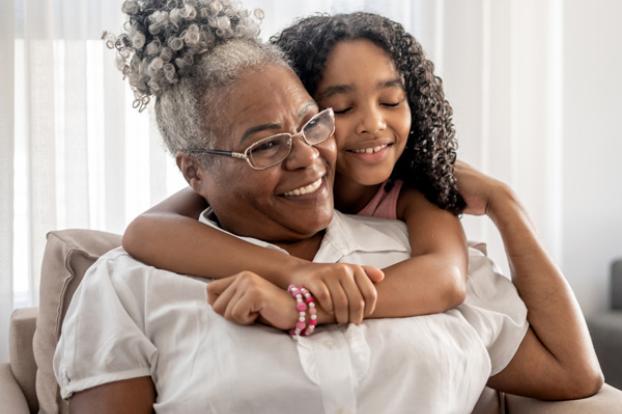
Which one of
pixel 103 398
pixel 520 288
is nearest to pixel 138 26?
pixel 103 398

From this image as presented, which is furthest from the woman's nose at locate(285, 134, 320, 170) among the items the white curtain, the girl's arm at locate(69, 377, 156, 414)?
the white curtain

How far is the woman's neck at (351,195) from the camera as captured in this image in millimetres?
1883

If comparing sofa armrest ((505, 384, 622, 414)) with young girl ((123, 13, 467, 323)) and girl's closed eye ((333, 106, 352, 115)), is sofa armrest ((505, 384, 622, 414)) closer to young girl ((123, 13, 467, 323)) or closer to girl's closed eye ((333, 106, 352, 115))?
young girl ((123, 13, 467, 323))

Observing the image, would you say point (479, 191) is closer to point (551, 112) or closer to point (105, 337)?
point (105, 337)

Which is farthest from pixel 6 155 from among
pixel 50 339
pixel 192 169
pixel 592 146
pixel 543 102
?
pixel 592 146

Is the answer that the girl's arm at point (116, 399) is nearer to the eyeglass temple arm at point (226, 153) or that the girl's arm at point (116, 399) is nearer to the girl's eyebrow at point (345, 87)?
the eyeglass temple arm at point (226, 153)

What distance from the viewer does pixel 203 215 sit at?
174 centimetres

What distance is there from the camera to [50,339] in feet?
6.07

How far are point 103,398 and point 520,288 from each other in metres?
0.86

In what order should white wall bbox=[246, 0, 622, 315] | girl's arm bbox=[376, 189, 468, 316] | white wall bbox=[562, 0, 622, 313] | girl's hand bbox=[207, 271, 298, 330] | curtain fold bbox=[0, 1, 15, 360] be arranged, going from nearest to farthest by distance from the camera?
girl's hand bbox=[207, 271, 298, 330], girl's arm bbox=[376, 189, 468, 316], curtain fold bbox=[0, 1, 15, 360], white wall bbox=[246, 0, 622, 315], white wall bbox=[562, 0, 622, 313]

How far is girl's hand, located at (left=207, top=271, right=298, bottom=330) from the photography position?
1380mm

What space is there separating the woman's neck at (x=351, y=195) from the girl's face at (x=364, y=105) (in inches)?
2.8

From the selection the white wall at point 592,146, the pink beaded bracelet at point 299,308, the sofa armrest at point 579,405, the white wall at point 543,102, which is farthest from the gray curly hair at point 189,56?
the white wall at point 592,146

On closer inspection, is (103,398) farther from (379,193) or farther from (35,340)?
(379,193)
